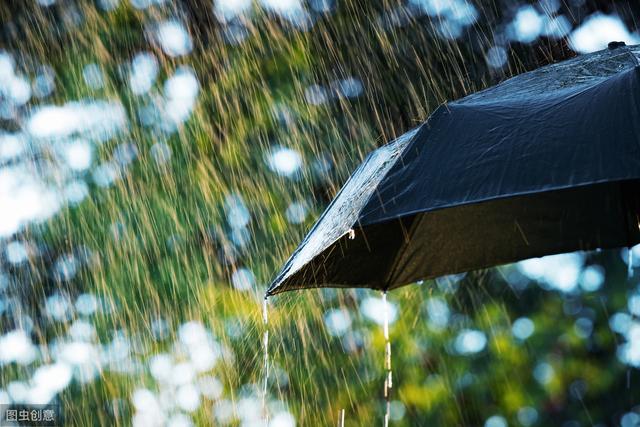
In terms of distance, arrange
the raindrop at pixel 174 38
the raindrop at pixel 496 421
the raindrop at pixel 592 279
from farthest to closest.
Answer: the raindrop at pixel 174 38
the raindrop at pixel 592 279
the raindrop at pixel 496 421

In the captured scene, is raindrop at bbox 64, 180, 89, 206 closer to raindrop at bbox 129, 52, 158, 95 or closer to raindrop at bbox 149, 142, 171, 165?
raindrop at bbox 149, 142, 171, 165

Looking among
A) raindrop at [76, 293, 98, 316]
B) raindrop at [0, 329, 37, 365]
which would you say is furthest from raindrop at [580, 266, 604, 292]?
raindrop at [0, 329, 37, 365]

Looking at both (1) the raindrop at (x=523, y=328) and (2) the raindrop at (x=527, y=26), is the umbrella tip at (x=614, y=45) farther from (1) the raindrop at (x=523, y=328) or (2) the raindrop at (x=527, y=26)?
(2) the raindrop at (x=527, y=26)

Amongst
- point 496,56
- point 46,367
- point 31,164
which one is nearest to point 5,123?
point 31,164

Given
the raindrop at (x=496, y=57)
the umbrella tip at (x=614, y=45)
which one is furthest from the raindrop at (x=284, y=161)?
the umbrella tip at (x=614, y=45)

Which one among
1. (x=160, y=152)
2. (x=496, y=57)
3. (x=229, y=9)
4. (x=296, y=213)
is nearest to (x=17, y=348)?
(x=160, y=152)

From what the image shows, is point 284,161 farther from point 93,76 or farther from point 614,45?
point 614,45

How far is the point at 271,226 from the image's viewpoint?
6324 mm

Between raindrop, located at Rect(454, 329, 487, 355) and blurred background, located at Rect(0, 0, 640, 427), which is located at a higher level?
blurred background, located at Rect(0, 0, 640, 427)

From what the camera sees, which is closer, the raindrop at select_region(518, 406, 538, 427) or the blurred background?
the raindrop at select_region(518, 406, 538, 427)

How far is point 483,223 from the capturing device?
10.7 feet

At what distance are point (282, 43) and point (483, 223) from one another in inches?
137

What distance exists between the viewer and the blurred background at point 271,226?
566 cm

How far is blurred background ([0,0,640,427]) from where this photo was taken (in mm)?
5660
